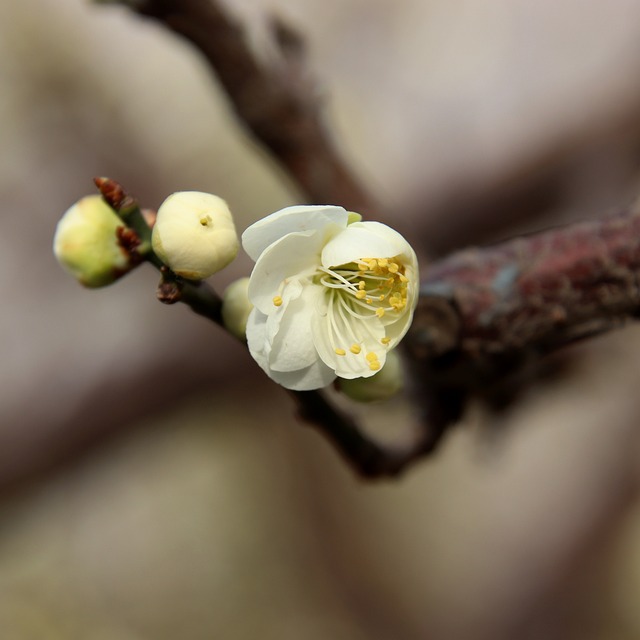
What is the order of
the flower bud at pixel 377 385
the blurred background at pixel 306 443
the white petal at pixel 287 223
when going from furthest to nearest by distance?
the blurred background at pixel 306 443 < the flower bud at pixel 377 385 < the white petal at pixel 287 223

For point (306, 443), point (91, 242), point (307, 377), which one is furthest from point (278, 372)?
point (306, 443)

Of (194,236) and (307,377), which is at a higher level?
(194,236)

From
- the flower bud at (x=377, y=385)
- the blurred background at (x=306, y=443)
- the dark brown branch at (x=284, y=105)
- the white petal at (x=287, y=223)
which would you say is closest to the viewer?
the white petal at (x=287, y=223)

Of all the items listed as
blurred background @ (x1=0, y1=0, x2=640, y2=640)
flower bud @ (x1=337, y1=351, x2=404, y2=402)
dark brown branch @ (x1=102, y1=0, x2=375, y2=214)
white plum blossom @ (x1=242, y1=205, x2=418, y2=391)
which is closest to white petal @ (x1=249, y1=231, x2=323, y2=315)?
white plum blossom @ (x1=242, y1=205, x2=418, y2=391)

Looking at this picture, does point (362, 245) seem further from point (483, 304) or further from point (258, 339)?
point (483, 304)

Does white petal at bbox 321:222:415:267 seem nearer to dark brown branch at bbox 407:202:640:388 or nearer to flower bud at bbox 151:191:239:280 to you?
flower bud at bbox 151:191:239:280

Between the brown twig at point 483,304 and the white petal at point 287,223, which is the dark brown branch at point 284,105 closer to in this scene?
the brown twig at point 483,304

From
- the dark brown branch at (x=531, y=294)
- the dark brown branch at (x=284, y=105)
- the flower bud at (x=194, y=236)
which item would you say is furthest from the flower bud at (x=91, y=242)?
the dark brown branch at (x=284, y=105)
